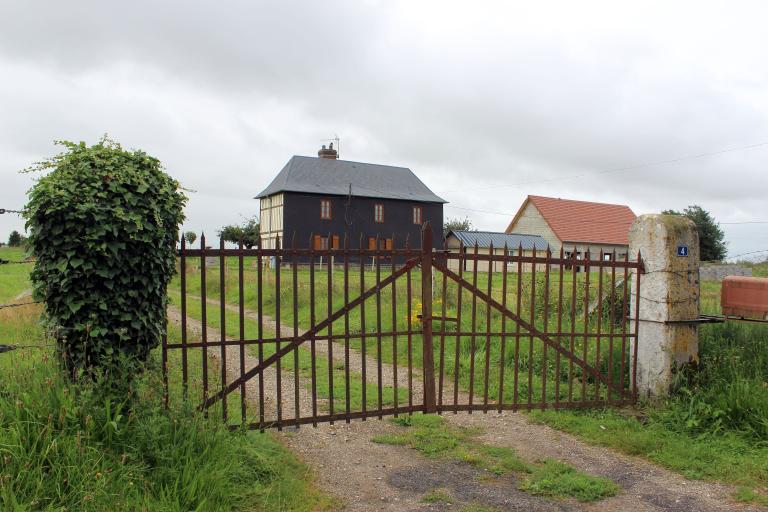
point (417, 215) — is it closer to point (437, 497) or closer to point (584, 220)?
point (584, 220)

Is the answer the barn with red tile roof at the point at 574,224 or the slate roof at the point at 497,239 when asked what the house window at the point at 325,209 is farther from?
the barn with red tile roof at the point at 574,224

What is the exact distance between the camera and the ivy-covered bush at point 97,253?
4.29m

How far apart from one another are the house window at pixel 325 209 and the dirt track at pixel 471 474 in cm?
3537

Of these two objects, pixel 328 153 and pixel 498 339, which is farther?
pixel 328 153

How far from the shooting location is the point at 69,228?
432 centimetres

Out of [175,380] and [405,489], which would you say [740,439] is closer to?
[405,489]

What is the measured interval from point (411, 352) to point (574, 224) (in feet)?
137

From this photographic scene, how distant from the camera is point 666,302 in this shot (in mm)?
6879

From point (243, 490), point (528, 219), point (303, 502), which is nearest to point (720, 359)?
point (303, 502)

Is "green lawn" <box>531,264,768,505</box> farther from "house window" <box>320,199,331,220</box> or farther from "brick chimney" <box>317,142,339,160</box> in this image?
"brick chimney" <box>317,142,339,160</box>

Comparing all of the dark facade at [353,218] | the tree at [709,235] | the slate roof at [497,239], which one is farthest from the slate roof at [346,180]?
the tree at [709,235]

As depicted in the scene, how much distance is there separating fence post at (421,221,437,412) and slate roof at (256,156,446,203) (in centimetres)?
3499

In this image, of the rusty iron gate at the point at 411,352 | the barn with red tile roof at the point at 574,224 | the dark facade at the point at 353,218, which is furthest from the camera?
the barn with red tile roof at the point at 574,224

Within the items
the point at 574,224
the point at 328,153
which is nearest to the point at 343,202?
the point at 328,153
